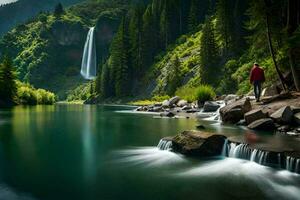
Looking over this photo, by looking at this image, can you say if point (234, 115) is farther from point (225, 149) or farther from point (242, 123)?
point (225, 149)

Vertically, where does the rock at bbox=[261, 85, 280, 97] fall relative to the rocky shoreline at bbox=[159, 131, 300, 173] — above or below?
above

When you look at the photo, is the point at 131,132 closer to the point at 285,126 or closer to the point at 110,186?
the point at 285,126

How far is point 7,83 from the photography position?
284 feet

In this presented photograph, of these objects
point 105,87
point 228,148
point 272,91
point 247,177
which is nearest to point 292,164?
point 247,177

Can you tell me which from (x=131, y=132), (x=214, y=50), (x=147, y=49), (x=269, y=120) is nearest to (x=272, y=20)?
(x=269, y=120)

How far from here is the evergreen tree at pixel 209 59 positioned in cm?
7481

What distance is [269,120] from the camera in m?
26.5

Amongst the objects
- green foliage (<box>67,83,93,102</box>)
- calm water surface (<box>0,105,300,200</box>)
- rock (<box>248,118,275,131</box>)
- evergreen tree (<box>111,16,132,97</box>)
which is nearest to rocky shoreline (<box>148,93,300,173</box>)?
rock (<box>248,118,275,131</box>)

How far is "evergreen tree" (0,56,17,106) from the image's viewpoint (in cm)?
8568

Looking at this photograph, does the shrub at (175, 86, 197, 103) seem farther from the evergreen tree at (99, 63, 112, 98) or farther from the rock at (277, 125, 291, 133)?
the evergreen tree at (99, 63, 112, 98)

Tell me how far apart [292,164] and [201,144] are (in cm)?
470

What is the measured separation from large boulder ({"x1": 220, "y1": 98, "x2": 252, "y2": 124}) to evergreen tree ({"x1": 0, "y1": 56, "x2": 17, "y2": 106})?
64606 mm

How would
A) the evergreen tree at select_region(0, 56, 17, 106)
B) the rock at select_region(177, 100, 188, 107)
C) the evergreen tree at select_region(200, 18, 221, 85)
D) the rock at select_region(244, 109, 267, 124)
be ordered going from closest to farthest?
the rock at select_region(244, 109, 267, 124) → the rock at select_region(177, 100, 188, 107) → the evergreen tree at select_region(200, 18, 221, 85) → the evergreen tree at select_region(0, 56, 17, 106)

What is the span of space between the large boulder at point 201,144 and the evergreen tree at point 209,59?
55675mm
